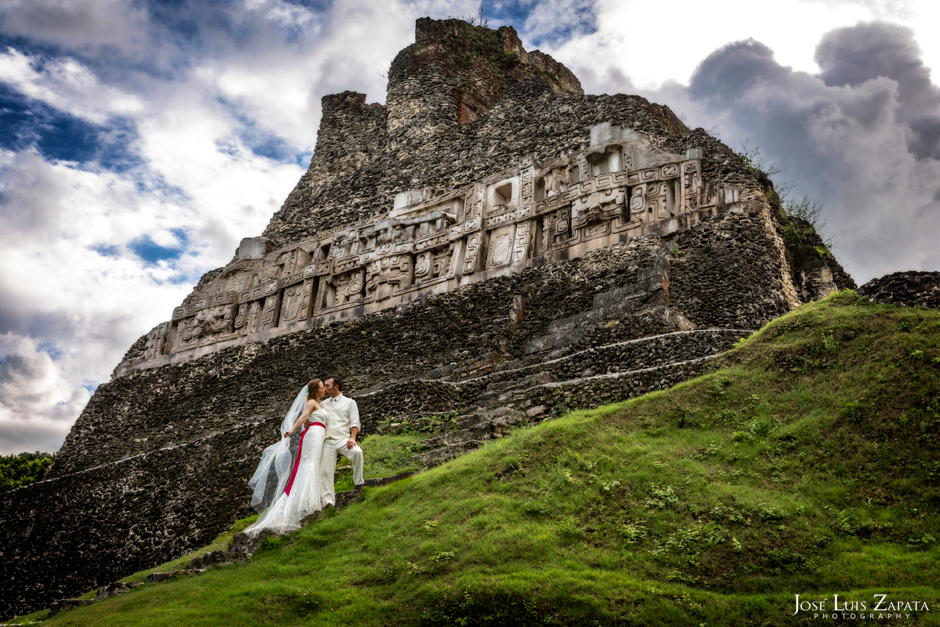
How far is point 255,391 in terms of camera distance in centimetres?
1811

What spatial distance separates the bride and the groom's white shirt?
10 cm

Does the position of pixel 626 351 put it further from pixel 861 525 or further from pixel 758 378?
pixel 861 525

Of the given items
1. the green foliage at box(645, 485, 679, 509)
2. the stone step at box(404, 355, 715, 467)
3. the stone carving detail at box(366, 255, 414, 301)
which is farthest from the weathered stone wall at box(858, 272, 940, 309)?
the stone carving detail at box(366, 255, 414, 301)

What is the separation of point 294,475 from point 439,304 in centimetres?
908

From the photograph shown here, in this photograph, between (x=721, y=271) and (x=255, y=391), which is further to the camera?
(x=255, y=391)

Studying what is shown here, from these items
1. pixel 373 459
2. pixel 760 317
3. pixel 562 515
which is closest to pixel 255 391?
pixel 373 459

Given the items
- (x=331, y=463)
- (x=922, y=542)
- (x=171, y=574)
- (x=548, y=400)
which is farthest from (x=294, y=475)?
(x=922, y=542)

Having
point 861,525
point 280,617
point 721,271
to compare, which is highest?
point 721,271

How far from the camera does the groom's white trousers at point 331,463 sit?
8.35 meters

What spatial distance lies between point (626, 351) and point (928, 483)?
536cm

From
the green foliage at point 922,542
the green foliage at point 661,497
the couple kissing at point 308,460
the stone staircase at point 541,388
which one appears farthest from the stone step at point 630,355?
the green foliage at point 922,542

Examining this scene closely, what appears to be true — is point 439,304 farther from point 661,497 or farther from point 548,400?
point 661,497

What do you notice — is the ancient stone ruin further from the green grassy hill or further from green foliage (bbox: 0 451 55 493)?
green foliage (bbox: 0 451 55 493)

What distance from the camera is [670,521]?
6277mm
